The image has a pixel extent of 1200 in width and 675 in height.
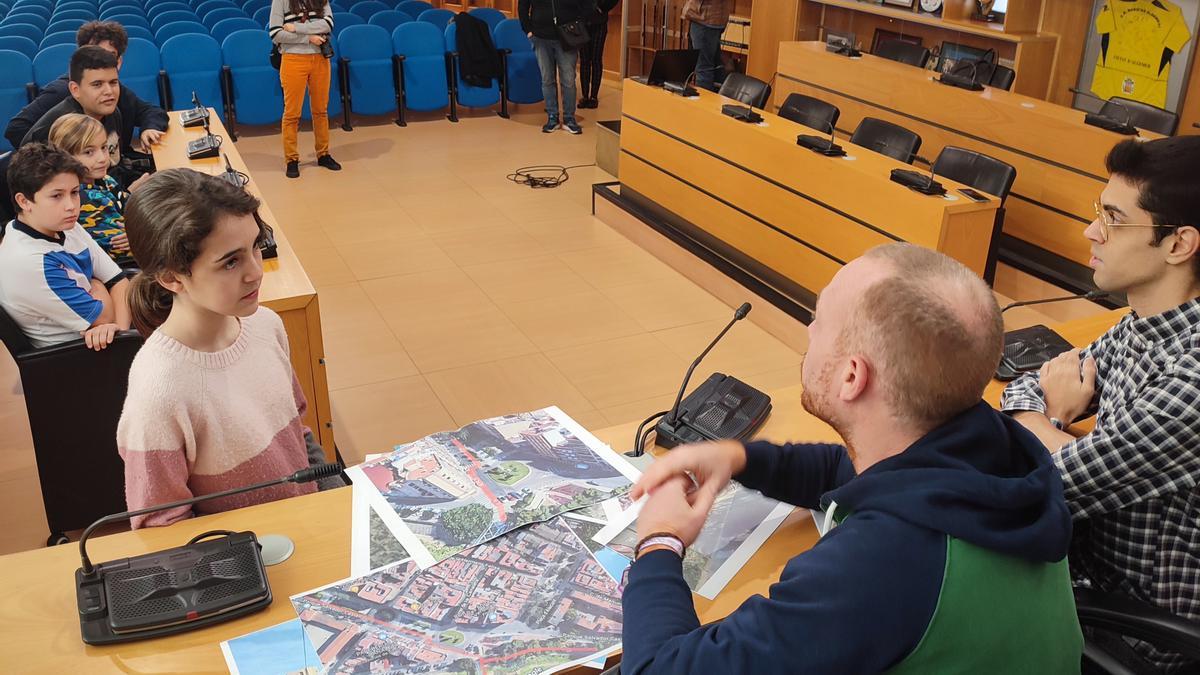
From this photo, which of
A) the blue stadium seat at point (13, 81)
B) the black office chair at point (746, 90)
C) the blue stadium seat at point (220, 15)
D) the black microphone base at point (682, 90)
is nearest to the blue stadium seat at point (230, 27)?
the blue stadium seat at point (220, 15)

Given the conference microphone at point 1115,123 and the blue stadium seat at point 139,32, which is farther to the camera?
the blue stadium seat at point 139,32

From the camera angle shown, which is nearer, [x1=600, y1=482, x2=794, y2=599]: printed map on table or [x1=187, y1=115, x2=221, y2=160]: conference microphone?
[x1=600, y1=482, x2=794, y2=599]: printed map on table

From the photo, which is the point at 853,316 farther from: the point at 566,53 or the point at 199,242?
the point at 566,53

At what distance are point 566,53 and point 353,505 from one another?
22.5ft

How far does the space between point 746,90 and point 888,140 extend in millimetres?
1280

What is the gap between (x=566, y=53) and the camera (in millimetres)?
8266

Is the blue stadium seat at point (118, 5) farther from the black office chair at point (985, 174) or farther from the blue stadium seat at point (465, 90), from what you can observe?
the black office chair at point (985, 174)

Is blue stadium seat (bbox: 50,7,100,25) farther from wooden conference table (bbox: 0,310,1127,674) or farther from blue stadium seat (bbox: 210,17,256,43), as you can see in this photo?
wooden conference table (bbox: 0,310,1127,674)

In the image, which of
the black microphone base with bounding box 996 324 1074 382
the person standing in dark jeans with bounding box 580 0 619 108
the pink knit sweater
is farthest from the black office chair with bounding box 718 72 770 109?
the pink knit sweater

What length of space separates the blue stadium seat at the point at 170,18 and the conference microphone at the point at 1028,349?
26.3ft

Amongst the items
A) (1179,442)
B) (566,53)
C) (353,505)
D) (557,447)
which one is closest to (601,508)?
(557,447)

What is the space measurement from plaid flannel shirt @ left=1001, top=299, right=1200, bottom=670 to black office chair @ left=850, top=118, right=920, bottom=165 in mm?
3197

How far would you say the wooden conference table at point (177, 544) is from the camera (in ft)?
5.26

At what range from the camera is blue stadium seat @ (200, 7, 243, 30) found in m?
8.77
